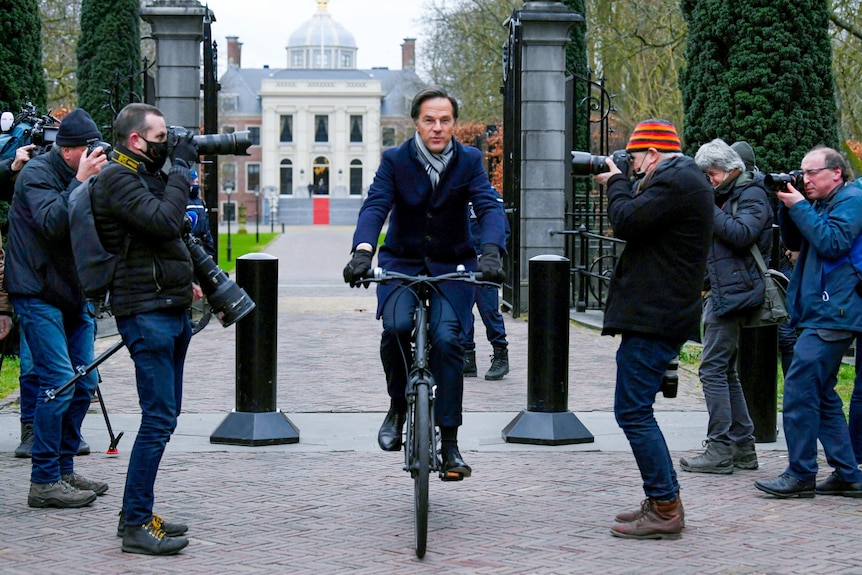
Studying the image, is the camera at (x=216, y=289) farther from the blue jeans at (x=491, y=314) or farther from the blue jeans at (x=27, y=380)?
the blue jeans at (x=491, y=314)

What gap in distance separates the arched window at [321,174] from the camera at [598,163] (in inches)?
3772

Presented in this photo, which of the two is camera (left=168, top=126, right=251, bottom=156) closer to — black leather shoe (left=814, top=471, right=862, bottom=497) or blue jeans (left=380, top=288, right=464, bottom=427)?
blue jeans (left=380, top=288, right=464, bottom=427)

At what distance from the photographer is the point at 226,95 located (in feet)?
336

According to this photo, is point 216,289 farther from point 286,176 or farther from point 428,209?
point 286,176

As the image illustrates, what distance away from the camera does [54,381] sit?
19.7 ft

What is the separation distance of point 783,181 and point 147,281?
10.6 feet

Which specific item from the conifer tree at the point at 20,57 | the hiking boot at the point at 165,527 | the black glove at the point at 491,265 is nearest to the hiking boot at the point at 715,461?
the black glove at the point at 491,265

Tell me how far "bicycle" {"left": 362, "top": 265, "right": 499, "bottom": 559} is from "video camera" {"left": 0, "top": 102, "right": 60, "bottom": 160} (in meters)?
2.17

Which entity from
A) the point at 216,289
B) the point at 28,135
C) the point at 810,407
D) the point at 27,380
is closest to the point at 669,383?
the point at 810,407

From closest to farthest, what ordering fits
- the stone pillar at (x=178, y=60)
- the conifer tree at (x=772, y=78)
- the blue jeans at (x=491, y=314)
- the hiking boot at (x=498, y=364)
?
1. the blue jeans at (x=491, y=314)
2. the hiking boot at (x=498, y=364)
3. the conifer tree at (x=772, y=78)
4. the stone pillar at (x=178, y=60)

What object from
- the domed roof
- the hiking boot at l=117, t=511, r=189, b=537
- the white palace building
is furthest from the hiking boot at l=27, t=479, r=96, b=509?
the domed roof

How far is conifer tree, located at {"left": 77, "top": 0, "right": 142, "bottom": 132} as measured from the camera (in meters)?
24.1

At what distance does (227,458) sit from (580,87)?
50.3ft

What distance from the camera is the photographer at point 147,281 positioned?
16.7 feet
